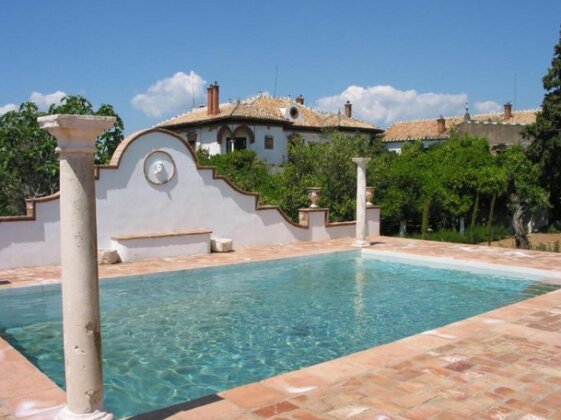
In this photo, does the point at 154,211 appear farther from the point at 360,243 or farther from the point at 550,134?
the point at 550,134

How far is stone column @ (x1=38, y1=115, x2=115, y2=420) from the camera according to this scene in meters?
3.91

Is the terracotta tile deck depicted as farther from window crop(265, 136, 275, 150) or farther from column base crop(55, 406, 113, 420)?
window crop(265, 136, 275, 150)

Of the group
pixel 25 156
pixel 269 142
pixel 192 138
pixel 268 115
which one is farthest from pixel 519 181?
pixel 192 138

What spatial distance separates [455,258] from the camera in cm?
1329

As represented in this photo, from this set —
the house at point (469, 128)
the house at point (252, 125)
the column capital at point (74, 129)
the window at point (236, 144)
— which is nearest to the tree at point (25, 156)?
the column capital at point (74, 129)

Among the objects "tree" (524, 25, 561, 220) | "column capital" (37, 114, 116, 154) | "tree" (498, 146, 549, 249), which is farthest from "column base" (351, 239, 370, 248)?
"tree" (524, 25, 561, 220)

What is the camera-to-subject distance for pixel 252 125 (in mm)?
38438

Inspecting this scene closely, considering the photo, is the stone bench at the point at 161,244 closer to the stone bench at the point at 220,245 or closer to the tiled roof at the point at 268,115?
the stone bench at the point at 220,245

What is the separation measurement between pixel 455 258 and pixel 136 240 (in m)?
7.62

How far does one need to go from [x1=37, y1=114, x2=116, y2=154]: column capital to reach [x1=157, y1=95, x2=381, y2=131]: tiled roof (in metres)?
33.1

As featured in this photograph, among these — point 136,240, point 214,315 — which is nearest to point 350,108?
point 136,240

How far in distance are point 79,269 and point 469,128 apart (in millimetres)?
34254

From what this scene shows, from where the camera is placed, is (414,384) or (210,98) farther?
(210,98)

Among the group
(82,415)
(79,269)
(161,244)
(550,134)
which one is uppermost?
(550,134)
